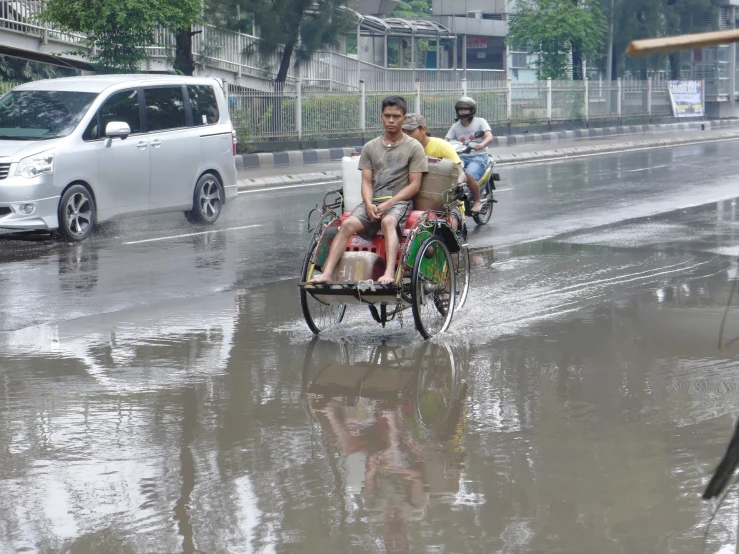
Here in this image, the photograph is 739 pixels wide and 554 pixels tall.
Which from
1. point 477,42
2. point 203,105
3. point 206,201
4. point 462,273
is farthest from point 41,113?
point 477,42

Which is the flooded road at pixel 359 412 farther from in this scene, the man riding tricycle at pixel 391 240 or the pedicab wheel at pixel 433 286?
the man riding tricycle at pixel 391 240

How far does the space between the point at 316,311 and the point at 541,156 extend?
20.5 meters

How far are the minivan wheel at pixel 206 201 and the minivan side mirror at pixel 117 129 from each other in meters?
1.79

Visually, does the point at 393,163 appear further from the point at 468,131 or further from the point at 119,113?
the point at 468,131

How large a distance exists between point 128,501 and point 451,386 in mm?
2589

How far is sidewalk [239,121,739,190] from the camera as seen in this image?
22406 mm

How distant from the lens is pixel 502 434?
5773 millimetres

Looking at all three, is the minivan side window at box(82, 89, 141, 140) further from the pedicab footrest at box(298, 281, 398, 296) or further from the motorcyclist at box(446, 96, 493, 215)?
the pedicab footrest at box(298, 281, 398, 296)

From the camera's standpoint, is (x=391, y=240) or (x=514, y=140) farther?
(x=514, y=140)

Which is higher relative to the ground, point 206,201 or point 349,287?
point 206,201

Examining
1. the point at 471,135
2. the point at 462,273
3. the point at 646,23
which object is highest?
the point at 646,23

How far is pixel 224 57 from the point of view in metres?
32.5

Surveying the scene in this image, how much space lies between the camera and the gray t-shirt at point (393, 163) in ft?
27.3

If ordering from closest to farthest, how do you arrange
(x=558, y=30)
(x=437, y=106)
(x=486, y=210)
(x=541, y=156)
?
(x=486, y=210)
(x=541, y=156)
(x=437, y=106)
(x=558, y=30)
